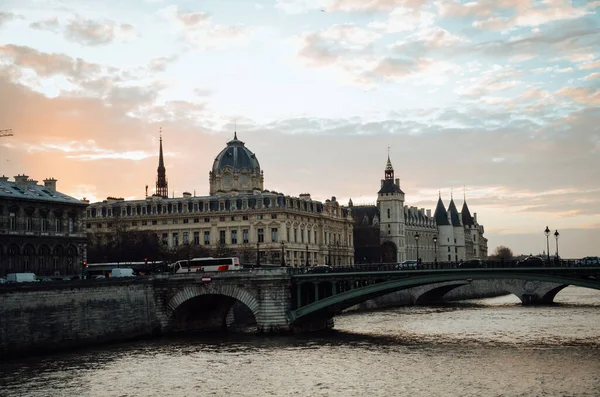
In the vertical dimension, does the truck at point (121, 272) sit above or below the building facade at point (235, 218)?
below

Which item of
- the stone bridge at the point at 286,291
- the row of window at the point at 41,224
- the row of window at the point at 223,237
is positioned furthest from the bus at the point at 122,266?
the row of window at the point at 223,237

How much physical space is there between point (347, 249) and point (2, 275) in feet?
300

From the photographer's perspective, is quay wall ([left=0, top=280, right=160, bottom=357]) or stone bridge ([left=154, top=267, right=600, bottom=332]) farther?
stone bridge ([left=154, top=267, right=600, bottom=332])

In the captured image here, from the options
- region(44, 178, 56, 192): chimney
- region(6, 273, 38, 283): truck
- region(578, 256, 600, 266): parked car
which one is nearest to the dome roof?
region(44, 178, 56, 192): chimney

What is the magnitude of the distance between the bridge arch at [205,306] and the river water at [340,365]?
11.6 feet

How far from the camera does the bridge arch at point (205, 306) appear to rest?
77.0 m

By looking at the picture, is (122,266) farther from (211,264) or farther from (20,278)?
(20,278)

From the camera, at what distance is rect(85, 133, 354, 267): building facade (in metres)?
137

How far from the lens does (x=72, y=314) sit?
68562 millimetres

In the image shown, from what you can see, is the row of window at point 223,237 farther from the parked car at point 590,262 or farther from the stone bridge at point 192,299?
the parked car at point 590,262

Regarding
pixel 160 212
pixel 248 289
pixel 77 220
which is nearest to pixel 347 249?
pixel 160 212

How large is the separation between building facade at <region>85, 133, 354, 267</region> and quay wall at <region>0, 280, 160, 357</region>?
2211 inches

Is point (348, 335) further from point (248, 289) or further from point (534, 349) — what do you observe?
point (534, 349)

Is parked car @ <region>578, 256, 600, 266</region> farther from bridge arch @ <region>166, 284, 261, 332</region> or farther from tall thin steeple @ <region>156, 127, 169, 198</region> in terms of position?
tall thin steeple @ <region>156, 127, 169, 198</region>
